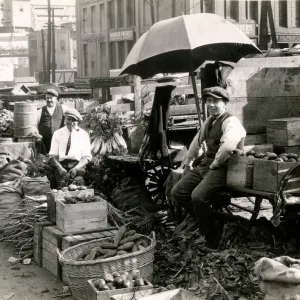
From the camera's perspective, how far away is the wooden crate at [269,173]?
19.2 ft

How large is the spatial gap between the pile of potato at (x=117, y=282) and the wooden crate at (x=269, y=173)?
1.64 m

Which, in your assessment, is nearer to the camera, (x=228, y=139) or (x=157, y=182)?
(x=228, y=139)

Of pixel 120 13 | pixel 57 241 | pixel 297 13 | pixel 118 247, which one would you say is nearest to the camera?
pixel 118 247

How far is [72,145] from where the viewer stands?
9141 mm

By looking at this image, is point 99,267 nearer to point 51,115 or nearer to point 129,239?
point 129,239

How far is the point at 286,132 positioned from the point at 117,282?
165 inches

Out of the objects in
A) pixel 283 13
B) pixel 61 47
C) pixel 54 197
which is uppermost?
pixel 61 47

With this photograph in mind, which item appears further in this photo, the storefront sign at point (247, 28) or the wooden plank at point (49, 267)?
the storefront sign at point (247, 28)

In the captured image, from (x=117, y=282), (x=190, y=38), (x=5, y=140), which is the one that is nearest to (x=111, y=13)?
(x=5, y=140)

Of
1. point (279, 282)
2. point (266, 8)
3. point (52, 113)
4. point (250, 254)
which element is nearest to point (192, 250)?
point (250, 254)

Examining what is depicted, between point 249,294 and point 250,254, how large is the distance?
3.39 ft

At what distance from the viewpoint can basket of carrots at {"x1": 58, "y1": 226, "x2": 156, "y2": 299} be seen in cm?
538

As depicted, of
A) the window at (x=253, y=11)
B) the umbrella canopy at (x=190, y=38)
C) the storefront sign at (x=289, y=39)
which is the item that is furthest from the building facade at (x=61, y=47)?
the umbrella canopy at (x=190, y=38)

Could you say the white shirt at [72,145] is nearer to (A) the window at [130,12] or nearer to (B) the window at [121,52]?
(A) the window at [130,12]
